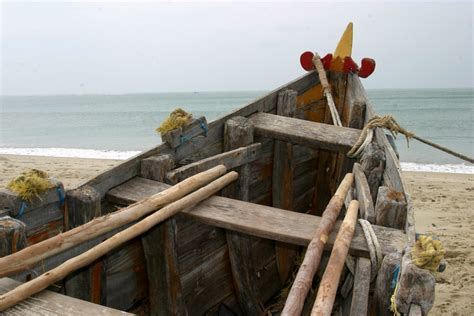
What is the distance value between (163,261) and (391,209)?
56.9 inches

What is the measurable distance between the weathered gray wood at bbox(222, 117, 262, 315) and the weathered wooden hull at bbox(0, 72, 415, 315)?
1cm

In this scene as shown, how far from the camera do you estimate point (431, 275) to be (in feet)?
5.44

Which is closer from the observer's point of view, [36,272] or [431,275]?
[431,275]

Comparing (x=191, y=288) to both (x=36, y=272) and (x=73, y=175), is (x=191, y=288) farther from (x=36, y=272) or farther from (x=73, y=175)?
(x=73, y=175)

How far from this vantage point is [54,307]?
161 cm

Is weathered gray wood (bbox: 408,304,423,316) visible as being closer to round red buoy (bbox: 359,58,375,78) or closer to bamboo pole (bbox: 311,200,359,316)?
bamboo pole (bbox: 311,200,359,316)

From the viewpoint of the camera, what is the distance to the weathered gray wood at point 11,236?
189 centimetres

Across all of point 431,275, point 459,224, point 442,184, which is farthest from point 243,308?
point 442,184

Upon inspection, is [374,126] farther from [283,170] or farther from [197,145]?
[197,145]

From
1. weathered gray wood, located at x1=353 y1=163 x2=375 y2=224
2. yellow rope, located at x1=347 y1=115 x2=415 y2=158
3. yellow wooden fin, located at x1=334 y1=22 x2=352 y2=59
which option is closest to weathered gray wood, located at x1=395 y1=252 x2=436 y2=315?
weathered gray wood, located at x1=353 y1=163 x2=375 y2=224

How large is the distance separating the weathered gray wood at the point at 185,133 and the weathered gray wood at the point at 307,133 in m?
0.63

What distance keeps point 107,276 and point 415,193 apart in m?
9.16

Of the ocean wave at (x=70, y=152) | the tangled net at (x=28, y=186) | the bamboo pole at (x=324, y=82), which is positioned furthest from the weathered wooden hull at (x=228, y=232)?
the ocean wave at (x=70, y=152)

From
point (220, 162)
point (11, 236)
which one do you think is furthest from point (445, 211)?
point (11, 236)
